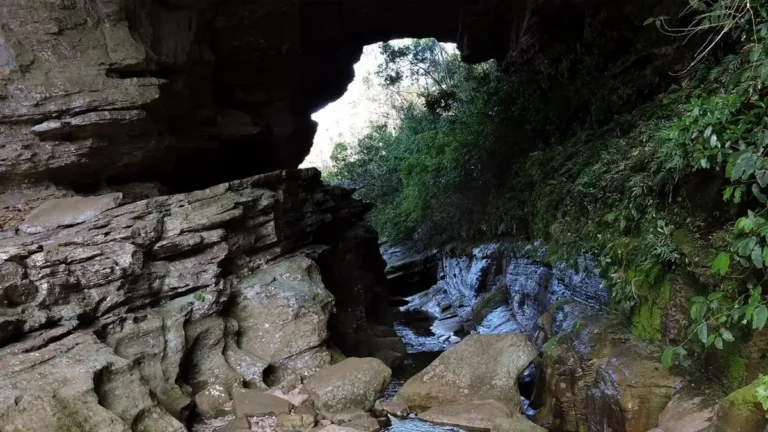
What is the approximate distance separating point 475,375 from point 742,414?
3.58 m

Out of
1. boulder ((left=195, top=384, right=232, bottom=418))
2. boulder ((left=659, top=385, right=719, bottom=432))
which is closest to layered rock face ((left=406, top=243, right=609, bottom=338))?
boulder ((left=659, top=385, right=719, bottom=432))

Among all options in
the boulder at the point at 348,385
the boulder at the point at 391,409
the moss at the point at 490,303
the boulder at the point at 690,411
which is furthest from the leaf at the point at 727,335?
the moss at the point at 490,303

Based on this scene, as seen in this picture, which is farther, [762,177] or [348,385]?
[348,385]

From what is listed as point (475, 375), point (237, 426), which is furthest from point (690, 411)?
point (237, 426)

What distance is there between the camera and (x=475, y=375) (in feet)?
22.3

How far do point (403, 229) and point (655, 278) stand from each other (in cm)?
1542

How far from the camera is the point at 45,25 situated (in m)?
8.76

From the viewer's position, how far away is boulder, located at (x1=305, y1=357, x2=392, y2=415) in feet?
21.7

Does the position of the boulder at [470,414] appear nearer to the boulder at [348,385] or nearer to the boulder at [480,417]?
the boulder at [480,417]

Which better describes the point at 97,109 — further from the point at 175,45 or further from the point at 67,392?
the point at 67,392

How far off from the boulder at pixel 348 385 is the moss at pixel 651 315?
323cm

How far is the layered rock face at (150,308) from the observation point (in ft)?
18.6

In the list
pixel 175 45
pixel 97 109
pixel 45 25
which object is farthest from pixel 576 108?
pixel 45 25

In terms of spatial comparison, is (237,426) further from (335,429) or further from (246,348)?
(246,348)
